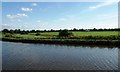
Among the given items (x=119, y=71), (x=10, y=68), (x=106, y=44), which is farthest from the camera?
(x=106, y=44)

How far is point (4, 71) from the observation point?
19953 mm

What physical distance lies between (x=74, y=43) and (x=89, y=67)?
28498 millimetres

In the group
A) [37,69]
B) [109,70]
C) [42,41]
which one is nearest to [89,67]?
[109,70]

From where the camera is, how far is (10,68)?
21156mm

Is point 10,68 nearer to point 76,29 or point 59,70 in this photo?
point 59,70

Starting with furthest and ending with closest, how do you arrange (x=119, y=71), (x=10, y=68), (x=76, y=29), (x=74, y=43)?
(x=76, y=29) → (x=74, y=43) → (x=10, y=68) → (x=119, y=71)

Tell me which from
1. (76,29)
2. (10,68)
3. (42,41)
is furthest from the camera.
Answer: (76,29)

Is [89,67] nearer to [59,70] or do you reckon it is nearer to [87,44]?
[59,70]

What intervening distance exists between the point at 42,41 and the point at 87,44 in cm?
1497

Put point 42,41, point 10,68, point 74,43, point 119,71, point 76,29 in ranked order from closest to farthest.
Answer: point 119,71 < point 10,68 < point 74,43 < point 42,41 < point 76,29

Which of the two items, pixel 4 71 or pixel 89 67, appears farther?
pixel 89 67

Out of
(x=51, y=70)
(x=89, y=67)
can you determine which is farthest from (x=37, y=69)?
(x=89, y=67)

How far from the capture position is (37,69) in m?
20.5

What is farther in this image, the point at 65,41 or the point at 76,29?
the point at 76,29
